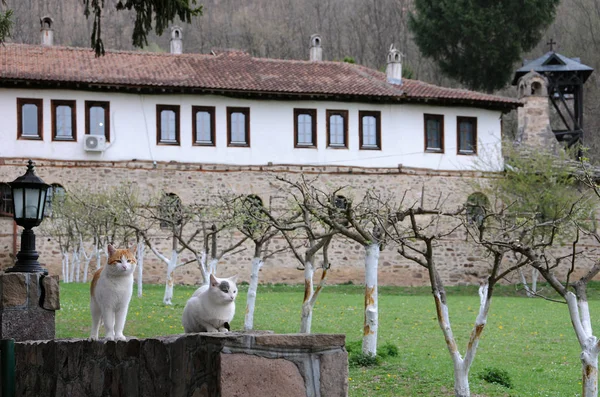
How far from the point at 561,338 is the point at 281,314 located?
6.14 meters

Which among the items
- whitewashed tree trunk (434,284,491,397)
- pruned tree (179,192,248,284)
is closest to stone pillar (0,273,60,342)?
whitewashed tree trunk (434,284,491,397)

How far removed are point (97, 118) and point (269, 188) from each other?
6423 mm

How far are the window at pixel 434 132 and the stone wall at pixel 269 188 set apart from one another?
0.97m

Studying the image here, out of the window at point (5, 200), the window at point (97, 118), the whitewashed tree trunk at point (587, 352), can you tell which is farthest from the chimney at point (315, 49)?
the whitewashed tree trunk at point (587, 352)

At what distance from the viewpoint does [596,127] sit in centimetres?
5706

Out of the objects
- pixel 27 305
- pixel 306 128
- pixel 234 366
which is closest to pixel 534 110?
pixel 306 128

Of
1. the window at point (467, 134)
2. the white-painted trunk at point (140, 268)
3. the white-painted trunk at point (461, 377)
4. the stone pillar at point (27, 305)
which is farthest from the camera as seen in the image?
the window at point (467, 134)

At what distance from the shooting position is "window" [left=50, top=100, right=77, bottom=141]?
33.0 m

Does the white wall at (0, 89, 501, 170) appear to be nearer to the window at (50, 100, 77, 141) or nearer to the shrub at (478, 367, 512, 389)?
the window at (50, 100, 77, 141)

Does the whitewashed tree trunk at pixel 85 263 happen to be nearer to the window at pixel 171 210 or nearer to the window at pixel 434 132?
the window at pixel 171 210

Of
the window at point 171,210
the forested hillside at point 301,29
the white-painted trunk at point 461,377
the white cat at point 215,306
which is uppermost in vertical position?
the forested hillside at point 301,29

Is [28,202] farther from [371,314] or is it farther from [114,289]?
[371,314]

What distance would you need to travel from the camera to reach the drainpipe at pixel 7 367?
7.89 m

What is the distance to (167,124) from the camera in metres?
34.0
